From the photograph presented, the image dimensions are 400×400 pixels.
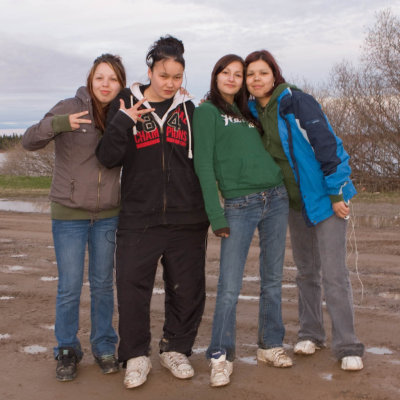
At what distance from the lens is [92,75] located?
13.0 ft

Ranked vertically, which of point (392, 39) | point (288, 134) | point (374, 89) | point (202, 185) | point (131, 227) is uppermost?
point (392, 39)

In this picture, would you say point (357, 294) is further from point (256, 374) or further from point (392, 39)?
point (392, 39)

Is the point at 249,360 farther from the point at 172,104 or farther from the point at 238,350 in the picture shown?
the point at 172,104

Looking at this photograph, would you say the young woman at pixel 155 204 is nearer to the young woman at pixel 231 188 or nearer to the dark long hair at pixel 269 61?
the young woman at pixel 231 188

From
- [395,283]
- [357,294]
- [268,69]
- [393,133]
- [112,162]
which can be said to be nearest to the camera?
[112,162]

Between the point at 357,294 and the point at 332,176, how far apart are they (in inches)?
107

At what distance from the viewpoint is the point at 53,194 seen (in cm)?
395

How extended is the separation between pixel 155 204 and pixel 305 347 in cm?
167

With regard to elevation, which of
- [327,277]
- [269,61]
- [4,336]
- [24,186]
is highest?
[269,61]

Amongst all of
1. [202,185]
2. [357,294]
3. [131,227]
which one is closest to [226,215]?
[202,185]

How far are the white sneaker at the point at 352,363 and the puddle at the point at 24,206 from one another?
1111 centimetres

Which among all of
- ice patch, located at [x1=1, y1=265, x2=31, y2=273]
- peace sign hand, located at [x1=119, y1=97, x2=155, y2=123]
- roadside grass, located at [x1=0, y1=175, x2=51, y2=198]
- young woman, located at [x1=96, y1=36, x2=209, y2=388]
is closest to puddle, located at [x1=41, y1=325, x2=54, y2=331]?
young woman, located at [x1=96, y1=36, x2=209, y2=388]

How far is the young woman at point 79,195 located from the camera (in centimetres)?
388

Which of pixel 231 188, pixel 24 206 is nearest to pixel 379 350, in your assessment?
pixel 231 188
